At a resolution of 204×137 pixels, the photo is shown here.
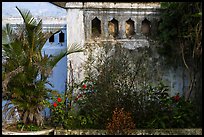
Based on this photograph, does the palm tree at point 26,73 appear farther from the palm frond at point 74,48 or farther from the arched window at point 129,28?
the arched window at point 129,28

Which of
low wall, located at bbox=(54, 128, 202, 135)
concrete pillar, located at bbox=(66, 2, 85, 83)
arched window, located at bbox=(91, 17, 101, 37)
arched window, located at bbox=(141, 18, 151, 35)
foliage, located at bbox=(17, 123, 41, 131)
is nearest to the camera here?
low wall, located at bbox=(54, 128, 202, 135)

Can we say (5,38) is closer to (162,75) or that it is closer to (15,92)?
(15,92)

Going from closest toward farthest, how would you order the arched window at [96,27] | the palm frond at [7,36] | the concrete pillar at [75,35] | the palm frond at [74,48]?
the palm frond at [7,36], the palm frond at [74,48], the concrete pillar at [75,35], the arched window at [96,27]

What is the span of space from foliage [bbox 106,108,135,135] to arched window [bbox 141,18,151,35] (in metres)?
2.39

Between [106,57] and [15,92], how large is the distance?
222 cm

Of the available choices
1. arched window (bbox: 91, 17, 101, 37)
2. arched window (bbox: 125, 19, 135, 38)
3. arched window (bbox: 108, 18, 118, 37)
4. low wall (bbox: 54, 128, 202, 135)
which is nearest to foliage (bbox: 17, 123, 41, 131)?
low wall (bbox: 54, 128, 202, 135)

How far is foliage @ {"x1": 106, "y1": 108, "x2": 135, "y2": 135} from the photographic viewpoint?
7.59 meters

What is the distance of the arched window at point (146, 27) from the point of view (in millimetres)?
9328

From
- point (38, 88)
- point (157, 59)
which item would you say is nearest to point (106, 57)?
point (157, 59)

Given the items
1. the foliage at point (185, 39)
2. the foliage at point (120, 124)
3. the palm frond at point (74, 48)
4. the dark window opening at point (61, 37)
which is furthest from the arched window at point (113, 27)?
the foliage at point (120, 124)

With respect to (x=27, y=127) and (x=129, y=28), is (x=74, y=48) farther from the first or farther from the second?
(x=27, y=127)

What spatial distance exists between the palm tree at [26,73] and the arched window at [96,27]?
1360mm

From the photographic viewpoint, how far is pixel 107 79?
334 inches

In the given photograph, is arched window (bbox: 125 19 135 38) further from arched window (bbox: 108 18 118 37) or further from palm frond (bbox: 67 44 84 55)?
palm frond (bbox: 67 44 84 55)
